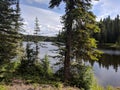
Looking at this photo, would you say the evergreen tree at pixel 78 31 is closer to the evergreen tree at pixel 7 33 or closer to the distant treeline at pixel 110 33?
the evergreen tree at pixel 7 33

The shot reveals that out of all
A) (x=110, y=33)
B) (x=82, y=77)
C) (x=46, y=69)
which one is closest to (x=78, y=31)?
(x=82, y=77)

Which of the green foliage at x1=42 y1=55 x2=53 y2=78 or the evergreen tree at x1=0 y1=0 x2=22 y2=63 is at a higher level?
the evergreen tree at x1=0 y1=0 x2=22 y2=63

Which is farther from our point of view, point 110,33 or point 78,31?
point 110,33

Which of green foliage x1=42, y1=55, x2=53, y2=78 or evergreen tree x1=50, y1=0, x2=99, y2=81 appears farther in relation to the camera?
A: green foliage x1=42, y1=55, x2=53, y2=78

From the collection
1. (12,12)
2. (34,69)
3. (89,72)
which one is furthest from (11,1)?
(89,72)

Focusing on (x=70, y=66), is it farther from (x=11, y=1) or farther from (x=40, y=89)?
(x=11, y=1)

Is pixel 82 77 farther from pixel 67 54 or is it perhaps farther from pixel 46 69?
pixel 46 69

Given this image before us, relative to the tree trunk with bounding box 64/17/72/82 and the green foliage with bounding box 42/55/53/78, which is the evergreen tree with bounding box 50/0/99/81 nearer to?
the tree trunk with bounding box 64/17/72/82

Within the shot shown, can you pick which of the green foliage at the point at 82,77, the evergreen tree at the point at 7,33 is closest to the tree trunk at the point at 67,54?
the green foliage at the point at 82,77

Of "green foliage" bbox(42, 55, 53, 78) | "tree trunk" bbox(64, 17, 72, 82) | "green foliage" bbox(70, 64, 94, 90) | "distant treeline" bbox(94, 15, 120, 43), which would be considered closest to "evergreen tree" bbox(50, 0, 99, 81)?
"tree trunk" bbox(64, 17, 72, 82)

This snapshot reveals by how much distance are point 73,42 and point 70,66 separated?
2.24m

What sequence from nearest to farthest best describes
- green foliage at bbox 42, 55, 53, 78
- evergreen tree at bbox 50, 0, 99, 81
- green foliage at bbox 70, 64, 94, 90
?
green foliage at bbox 70, 64, 94, 90 < evergreen tree at bbox 50, 0, 99, 81 < green foliage at bbox 42, 55, 53, 78

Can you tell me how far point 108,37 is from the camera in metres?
102

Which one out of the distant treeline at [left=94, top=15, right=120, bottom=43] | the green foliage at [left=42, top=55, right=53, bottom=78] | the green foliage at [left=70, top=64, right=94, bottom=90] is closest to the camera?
the green foliage at [left=70, top=64, right=94, bottom=90]
